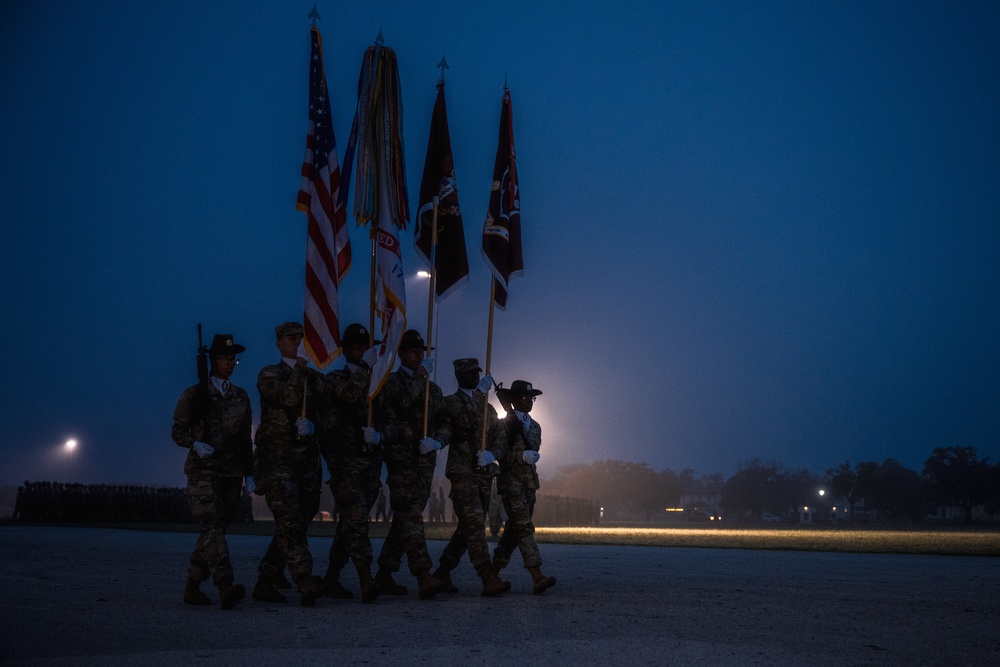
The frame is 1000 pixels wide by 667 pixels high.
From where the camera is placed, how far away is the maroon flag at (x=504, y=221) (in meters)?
11.2

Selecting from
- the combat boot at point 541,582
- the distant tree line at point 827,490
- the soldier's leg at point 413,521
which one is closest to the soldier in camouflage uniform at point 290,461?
the soldier's leg at point 413,521

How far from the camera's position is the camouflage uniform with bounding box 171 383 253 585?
329 inches

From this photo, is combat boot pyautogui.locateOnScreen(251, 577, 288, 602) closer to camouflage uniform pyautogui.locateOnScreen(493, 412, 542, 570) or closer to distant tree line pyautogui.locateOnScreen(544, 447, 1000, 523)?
camouflage uniform pyautogui.locateOnScreen(493, 412, 542, 570)

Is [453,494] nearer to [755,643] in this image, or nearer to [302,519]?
[302,519]

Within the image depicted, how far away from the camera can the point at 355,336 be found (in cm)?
953

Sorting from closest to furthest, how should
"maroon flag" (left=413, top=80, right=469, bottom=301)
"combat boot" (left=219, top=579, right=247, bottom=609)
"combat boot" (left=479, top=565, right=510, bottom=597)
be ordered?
1. "combat boot" (left=219, top=579, right=247, bottom=609)
2. "combat boot" (left=479, top=565, right=510, bottom=597)
3. "maroon flag" (left=413, top=80, right=469, bottom=301)

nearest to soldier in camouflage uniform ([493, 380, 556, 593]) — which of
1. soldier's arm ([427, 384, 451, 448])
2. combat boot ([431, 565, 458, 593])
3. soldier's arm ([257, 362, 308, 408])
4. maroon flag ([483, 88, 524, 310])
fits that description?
Result: combat boot ([431, 565, 458, 593])

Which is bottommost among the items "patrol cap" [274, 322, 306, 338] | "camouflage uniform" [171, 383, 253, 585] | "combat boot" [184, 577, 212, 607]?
"combat boot" [184, 577, 212, 607]

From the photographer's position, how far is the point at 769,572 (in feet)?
43.4

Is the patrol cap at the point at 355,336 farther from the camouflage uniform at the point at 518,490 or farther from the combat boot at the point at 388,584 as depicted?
the combat boot at the point at 388,584

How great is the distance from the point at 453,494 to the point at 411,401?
1098 millimetres

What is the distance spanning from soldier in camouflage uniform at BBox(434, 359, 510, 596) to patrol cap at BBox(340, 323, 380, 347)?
1.13 metres

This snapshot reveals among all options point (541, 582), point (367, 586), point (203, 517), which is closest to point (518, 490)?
point (541, 582)

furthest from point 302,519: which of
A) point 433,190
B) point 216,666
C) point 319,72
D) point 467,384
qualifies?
point 319,72
